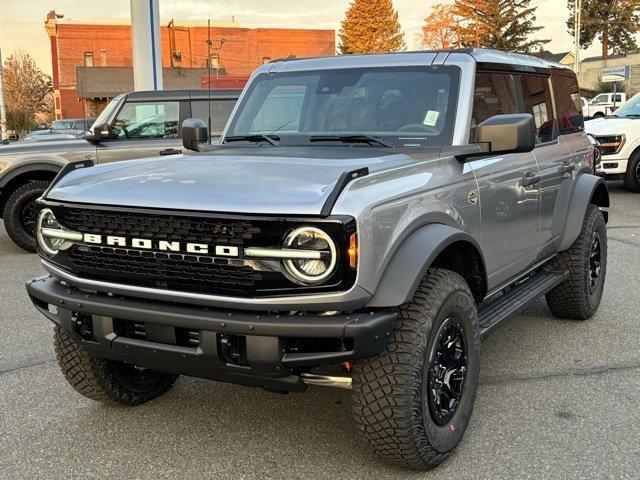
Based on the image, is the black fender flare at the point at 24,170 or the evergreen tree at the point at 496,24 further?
the evergreen tree at the point at 496,24

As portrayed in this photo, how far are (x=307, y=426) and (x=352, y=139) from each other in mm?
1564

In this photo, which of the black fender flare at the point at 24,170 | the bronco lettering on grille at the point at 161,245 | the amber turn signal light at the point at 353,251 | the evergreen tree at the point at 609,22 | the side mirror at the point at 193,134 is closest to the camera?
the amber turn signal light at the point at 353,251

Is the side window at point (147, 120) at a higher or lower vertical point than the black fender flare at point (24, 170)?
higher

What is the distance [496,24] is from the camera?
59125 millimetres

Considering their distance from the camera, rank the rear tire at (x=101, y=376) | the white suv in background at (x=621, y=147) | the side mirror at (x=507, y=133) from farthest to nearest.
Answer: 1. the white suv in background at (x=621, y=147)
2. the rear tire at (x=101, y=376)
3. the side mirror at (x=507, y=133)

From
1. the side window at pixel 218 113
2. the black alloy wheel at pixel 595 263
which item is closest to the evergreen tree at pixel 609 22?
the side window at pixel 218 113

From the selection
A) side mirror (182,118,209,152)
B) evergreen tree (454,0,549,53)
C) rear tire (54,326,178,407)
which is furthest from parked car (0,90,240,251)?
evergreen tree (454,0,549,53)

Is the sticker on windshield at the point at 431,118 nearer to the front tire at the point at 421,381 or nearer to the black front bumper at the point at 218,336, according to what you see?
the front tire at the point at 421,381

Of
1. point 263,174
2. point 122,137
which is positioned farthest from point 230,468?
point 122,137

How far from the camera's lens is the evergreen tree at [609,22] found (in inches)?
2625

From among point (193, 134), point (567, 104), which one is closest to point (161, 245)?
point (193, 134)

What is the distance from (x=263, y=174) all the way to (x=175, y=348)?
83 centimetres

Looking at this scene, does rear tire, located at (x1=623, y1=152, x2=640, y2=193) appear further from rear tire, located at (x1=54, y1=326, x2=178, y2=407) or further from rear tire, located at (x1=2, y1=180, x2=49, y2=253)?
rear tire, located at (x1=54, y1=326, x2=178, y2=407)

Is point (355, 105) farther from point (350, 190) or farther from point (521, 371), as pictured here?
→ point (521, 371)
